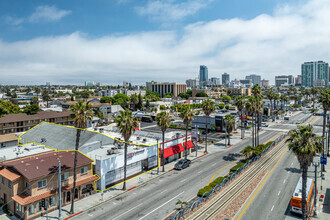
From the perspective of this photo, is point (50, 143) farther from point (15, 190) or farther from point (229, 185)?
point (229, 185)

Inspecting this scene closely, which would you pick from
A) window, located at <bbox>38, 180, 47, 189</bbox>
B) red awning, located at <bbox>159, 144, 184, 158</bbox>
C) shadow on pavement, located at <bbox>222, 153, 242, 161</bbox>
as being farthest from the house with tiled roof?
shadow on pavement, located at <bbox>222, 153, 242, 161</bbox>

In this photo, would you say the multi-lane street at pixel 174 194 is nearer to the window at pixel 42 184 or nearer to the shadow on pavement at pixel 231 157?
the shadow on pavement at pixel 231 157

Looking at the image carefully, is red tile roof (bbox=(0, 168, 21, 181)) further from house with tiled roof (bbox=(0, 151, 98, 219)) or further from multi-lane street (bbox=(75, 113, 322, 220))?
multi-lane street (bbox=(75, 113, 322, 220))

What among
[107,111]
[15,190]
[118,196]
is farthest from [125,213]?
[107,111]

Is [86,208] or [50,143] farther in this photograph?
[50,143]

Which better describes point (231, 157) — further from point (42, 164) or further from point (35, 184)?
point (35, 184)

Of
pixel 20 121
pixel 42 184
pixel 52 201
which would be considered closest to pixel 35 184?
pixel 42 184

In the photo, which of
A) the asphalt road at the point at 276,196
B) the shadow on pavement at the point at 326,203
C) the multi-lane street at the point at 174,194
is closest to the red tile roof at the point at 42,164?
the multi-lane street at the point at 174,194
